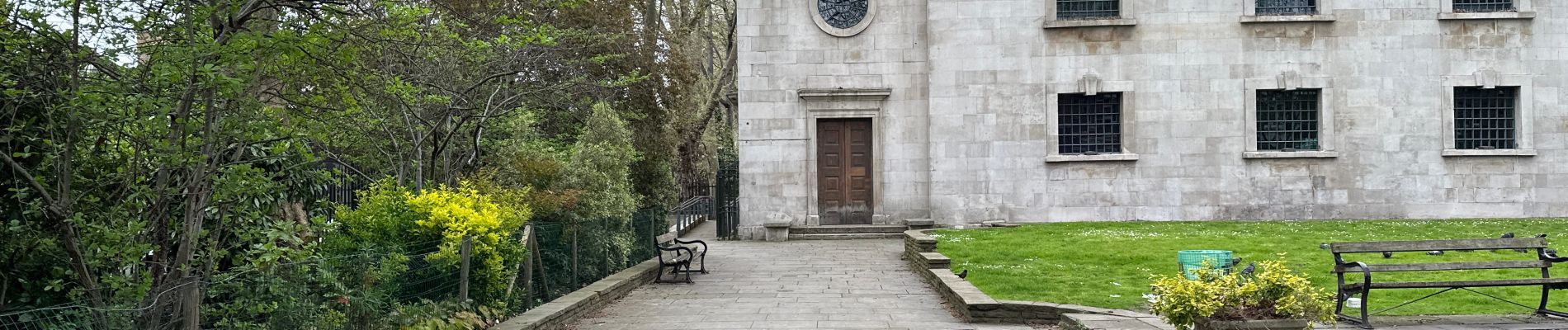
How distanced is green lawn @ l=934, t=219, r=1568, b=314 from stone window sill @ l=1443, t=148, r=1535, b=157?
171 centimetres

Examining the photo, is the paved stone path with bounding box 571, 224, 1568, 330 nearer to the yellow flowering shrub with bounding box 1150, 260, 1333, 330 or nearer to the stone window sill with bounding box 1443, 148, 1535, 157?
the yellow flowering shrub with bounding box 1150, 260, 1333, 330

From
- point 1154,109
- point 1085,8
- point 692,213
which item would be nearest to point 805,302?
point 1154,109

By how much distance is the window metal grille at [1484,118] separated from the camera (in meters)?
22.8

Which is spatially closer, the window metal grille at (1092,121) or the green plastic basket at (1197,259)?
the green plastic basket at (1197,259)

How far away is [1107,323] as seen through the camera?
28.7 feet

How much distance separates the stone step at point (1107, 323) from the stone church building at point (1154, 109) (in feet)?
45.8

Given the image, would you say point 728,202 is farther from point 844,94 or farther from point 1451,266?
point 1451,266

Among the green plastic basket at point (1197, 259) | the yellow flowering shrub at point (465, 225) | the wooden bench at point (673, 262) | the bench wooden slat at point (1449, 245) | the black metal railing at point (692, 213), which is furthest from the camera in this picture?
the black metal railing at point (692, 213)

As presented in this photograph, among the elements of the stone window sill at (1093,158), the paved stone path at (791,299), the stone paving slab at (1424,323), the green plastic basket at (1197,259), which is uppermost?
the stone window sill at (1093,158)

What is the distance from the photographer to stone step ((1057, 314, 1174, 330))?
850cm

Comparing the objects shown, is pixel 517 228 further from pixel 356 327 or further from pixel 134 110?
pixel 134 110

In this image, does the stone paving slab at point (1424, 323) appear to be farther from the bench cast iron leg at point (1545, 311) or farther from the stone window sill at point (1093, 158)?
the stone window sill at point (1093, 158)

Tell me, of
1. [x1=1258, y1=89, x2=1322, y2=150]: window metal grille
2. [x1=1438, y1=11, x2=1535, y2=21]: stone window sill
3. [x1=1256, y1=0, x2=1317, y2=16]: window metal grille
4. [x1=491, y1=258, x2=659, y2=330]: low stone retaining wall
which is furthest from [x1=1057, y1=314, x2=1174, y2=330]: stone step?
[x1=1438, y1=11, x2=1535, y2=21]: stone window sill

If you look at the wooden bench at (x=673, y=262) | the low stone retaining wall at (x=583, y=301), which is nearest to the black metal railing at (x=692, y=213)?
the wooden bench at (x=673, y=262)
